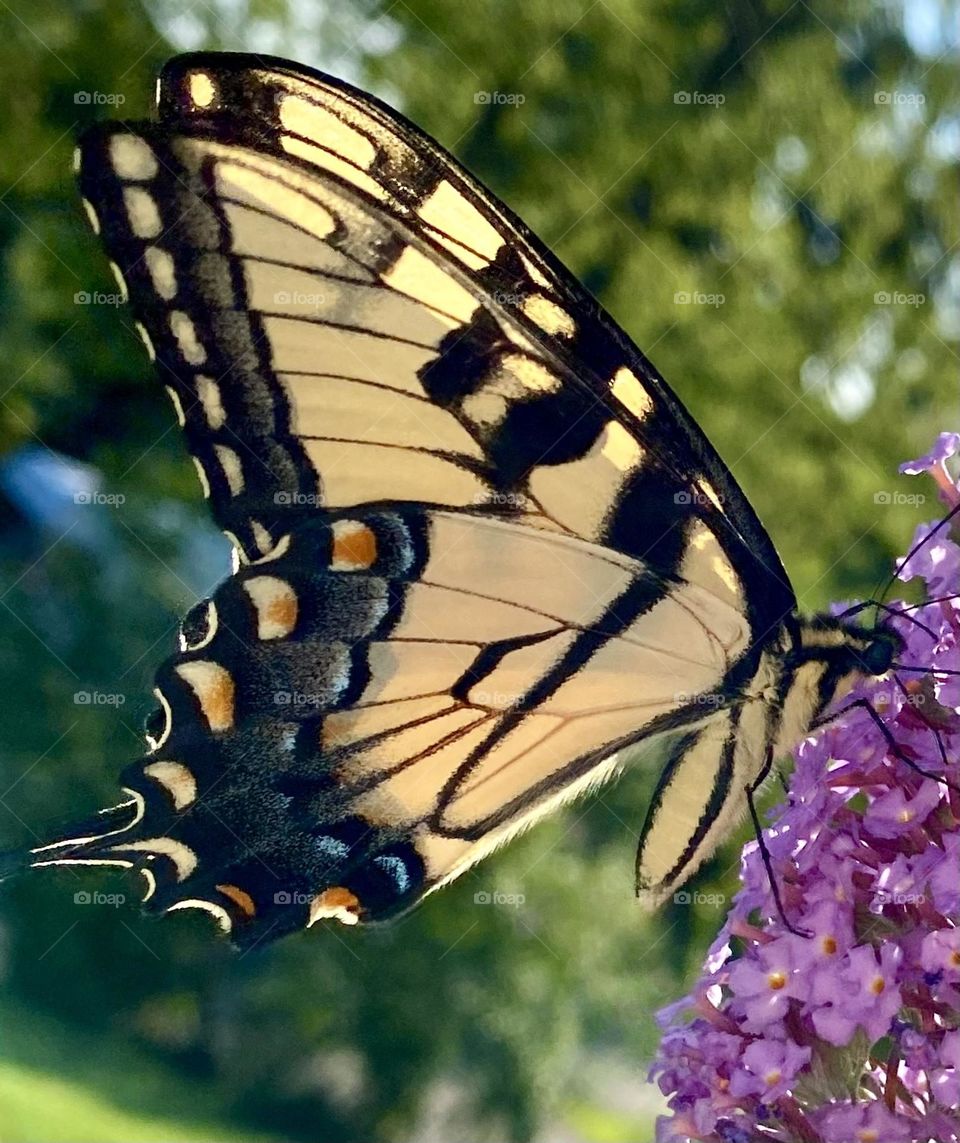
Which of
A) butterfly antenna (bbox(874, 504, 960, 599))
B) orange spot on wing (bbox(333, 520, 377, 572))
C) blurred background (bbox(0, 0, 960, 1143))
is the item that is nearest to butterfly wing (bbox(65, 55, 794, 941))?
orange spot on wing (bbox(333, 520, 377, 572))

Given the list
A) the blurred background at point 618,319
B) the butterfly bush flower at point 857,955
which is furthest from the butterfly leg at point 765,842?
the blurred background at point 618,319

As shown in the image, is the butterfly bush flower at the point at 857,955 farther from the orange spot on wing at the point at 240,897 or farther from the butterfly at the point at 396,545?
the orange spot on wing at the point at 240,897

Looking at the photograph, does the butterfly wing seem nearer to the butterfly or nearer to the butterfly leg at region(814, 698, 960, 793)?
the butterfly

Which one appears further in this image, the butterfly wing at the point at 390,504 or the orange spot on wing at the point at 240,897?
the orange spot on wing at the point at 240,897

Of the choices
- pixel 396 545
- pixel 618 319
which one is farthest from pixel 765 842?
pixel 618 319

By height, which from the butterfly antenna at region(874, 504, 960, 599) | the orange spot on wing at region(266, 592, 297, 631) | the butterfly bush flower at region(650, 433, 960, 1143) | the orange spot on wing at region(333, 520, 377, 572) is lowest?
the butterfly bush flower at region(650, 433, 960, 1143)

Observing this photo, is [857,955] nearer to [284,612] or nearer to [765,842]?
[765,842]

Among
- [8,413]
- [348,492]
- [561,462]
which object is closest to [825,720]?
[561,462]
